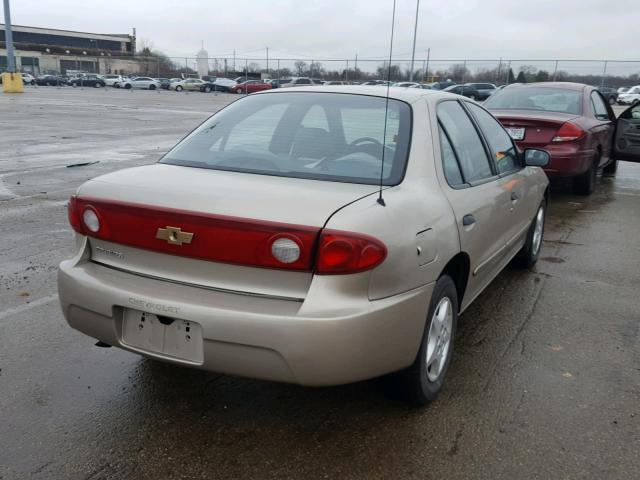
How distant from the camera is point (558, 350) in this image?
372 cm

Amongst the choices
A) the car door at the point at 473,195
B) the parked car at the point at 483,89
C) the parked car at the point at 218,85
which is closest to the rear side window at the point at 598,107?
the car door at the point at 473,195

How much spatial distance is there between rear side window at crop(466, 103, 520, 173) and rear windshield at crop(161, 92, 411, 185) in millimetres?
1041

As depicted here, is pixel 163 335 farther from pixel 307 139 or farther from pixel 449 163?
pixel 449 163

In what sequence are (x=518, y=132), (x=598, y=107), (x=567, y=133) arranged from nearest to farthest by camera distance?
(x=567, y=133) < (x=518, y=132) < (x=598, y=107)

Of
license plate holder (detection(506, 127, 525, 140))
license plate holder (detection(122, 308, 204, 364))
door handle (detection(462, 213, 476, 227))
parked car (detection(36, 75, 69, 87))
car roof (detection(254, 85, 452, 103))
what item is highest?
car roof (detection(254, 85, 452, 103))

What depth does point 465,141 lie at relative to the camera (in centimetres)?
369

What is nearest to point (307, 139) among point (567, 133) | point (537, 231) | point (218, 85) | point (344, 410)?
point (344, 410)

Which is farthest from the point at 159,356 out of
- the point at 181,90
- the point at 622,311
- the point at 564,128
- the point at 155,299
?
the point at 181,90

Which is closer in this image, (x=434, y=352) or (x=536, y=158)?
(x=434, y=352)

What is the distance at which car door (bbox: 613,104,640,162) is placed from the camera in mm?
9219

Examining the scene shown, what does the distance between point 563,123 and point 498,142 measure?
4131 millimetres

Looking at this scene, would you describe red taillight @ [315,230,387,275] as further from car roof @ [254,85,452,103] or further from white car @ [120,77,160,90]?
white car @ [120,77,160,90]

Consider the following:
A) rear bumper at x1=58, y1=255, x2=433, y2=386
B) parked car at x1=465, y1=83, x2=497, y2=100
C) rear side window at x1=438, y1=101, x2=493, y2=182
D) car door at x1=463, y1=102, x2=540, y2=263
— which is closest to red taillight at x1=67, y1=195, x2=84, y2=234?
rear bumper at x1=58, y1=255, x2=433, y2=386

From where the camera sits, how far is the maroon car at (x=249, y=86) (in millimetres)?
49525
